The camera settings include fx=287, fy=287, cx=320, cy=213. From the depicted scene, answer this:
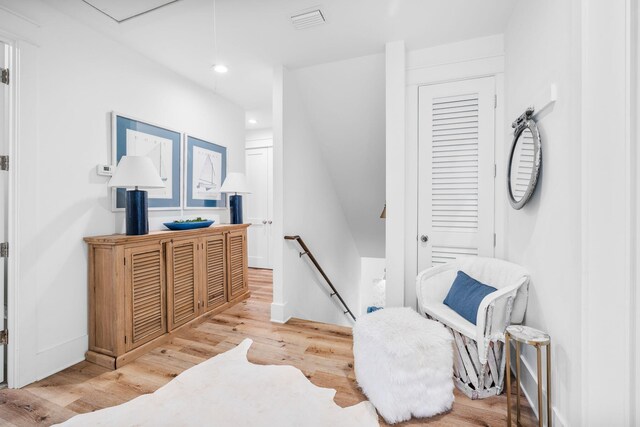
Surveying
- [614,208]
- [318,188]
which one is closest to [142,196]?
[318,188]

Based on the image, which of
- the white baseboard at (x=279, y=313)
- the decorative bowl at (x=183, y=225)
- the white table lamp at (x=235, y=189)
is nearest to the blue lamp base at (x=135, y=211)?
the decorative bowl at (x=183, y=225)

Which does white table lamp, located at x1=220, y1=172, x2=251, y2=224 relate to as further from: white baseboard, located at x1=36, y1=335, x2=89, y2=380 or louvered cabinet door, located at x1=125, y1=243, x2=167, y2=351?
white baseboard, located at x1=36, y1=335, x2=89, y2=380

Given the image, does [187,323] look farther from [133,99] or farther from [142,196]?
[133,99]

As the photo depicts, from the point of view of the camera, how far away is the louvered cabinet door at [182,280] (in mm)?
2559

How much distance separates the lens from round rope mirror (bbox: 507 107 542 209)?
1.65 metres

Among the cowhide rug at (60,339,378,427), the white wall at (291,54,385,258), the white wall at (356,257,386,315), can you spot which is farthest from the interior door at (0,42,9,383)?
the white wall at (356,257,386,315)

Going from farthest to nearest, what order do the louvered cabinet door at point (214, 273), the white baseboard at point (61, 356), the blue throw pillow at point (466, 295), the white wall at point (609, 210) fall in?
the louvered cabinet door at point (214, 273) → the white baseboard at point (61, 356) → the blue throw pillow at point (466, 295) → the white wall at point (609, 210)

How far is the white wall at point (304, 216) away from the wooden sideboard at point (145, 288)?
752 mm

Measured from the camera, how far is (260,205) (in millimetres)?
5438

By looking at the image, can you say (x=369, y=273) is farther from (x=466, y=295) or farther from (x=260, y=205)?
(x=466, y=295)

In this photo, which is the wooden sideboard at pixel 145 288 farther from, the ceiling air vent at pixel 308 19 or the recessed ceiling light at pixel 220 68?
the ceiling air vent at pixel 308 19

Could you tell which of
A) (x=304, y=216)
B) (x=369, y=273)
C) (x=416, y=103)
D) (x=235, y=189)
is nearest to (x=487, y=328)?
(x=416, y=103)

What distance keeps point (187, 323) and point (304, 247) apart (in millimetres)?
1344

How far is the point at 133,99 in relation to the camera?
262cm
